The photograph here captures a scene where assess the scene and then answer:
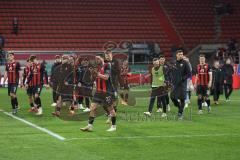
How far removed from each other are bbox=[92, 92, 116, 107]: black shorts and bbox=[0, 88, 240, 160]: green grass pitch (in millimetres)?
724

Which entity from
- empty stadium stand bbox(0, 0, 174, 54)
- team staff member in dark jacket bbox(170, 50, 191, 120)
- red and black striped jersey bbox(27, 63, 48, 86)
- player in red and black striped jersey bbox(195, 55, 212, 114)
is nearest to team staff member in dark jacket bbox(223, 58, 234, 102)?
player in red and black striped jersey bbox(195, 55, 212, 114)

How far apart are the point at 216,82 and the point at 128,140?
13.0 meters

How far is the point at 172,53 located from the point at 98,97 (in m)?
28.4

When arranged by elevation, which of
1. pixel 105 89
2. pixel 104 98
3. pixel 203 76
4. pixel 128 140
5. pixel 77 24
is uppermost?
pixel 77 24

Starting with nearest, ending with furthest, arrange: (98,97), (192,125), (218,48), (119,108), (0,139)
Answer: (0,139) < (98,97) < (192,125) < (119,108) < (218,48)

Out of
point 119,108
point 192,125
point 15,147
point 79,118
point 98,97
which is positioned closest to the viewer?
point 15,147

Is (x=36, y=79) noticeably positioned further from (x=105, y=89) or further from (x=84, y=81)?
(x=105, y=89)

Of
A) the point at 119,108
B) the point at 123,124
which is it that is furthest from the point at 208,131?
the point at 119,108

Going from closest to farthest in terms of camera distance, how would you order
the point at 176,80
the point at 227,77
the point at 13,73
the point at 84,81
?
the point at 176,80 < the point at 13,73 < the point at 84,81 < the point at 227,77

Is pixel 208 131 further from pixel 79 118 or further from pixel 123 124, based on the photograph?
Result: pixel 79 118

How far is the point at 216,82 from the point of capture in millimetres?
24000

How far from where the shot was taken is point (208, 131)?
527 inches

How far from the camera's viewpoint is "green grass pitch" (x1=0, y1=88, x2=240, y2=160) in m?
9.87

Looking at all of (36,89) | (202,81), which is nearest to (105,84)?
(36,89)
